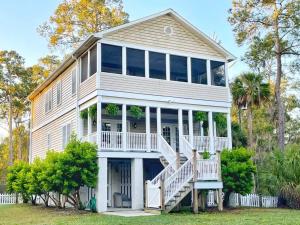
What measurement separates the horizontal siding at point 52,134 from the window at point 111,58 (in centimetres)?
317

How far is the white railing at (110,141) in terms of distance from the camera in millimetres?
19406

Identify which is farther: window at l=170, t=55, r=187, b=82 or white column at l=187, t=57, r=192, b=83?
window at l=170, t=55, r=187, b=82

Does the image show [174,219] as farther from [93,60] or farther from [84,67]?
[84,67]

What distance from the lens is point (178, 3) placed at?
3073 cm

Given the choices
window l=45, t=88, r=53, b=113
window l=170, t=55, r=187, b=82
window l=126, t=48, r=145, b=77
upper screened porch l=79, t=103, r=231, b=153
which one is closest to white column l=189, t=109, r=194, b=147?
upper screened porch l=79, t=103, r=231, b=153

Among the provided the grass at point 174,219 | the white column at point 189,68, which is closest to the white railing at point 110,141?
the grass at point 174,219

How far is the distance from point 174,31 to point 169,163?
756cm

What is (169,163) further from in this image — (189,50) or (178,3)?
(178,3)

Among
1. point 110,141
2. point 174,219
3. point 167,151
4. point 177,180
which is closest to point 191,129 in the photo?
point 167,151

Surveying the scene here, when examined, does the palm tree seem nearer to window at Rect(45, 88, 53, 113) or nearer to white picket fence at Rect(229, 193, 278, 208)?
white picket fence at Rect(229, 193, 278, 208)

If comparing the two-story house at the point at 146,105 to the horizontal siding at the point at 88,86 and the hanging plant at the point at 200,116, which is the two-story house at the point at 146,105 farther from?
the hanging plant at the point at 200,116

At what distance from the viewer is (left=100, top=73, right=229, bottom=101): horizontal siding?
1975 cm

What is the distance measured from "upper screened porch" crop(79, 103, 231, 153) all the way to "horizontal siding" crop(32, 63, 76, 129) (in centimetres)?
245

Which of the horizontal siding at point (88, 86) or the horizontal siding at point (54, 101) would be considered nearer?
the horizontal siding at point (88, 86)
